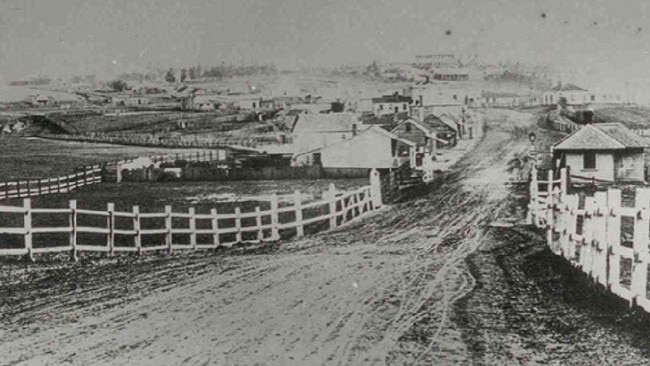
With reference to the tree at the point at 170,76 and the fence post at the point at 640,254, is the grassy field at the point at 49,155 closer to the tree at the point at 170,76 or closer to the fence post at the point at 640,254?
the tree at the point at 170,76

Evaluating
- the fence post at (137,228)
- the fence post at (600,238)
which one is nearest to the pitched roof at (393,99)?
the fence post at (600,238)

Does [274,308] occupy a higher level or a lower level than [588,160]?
lower

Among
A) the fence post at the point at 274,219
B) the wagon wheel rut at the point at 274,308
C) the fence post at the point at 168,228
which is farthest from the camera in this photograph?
the fence post at the point at 274,219

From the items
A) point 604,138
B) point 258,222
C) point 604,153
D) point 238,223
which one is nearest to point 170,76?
point 238,223

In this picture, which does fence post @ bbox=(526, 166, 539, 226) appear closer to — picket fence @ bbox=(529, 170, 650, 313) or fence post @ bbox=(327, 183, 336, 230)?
picket fence @ bbox=(529, 170, 650, 313)

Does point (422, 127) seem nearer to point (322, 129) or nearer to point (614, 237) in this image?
point (322, 129)

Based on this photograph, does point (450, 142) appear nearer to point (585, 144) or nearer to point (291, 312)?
point (585, 144)

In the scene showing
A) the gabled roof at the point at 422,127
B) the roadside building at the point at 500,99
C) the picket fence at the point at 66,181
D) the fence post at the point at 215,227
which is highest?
the roadside building at the point at 500,99
